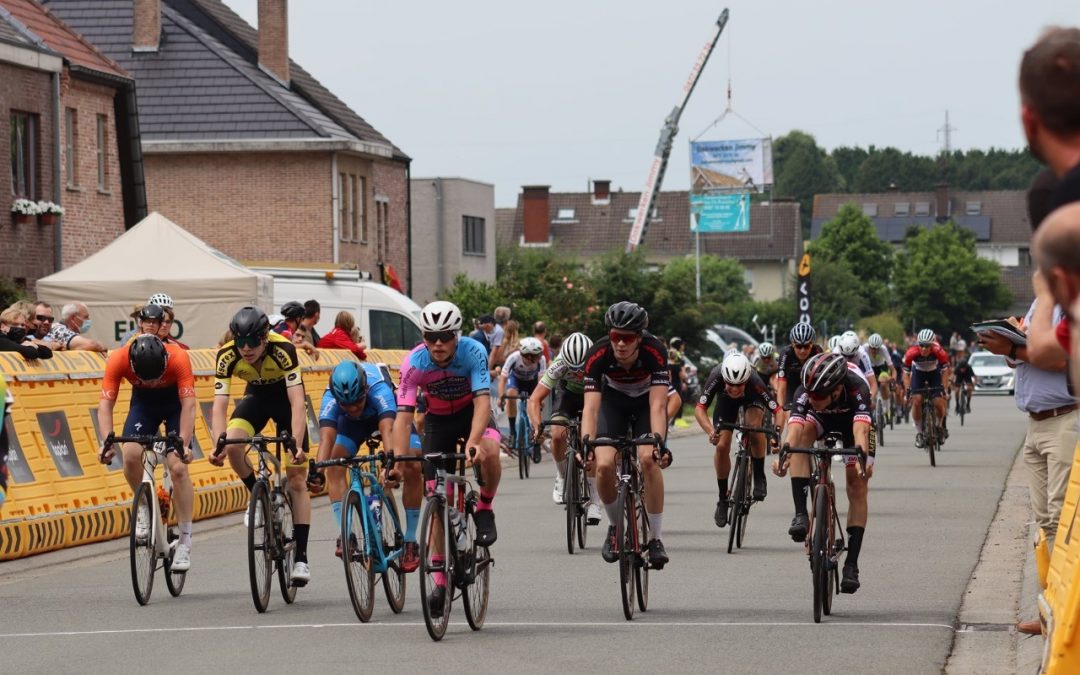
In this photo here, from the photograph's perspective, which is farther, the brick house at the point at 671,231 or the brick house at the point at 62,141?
the brick house at the point at 671,231

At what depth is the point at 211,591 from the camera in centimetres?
1277

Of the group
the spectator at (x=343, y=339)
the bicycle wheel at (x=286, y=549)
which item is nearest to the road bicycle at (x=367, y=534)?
the bicycle wheel at (x=286, y=549)

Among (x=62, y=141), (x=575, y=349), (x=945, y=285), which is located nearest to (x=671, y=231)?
(x=945, y=285)

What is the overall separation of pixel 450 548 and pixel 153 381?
3064mm

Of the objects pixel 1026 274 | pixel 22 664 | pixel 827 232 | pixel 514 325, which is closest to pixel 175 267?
pixel 514 325

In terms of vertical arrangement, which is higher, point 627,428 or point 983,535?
point 627,428

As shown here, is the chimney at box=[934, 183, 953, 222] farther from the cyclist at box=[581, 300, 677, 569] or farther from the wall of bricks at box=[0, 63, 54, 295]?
the cyclist at box=[581, 300, 677, 569]

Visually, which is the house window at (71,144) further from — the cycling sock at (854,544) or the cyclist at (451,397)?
the cycling sock at (854,544)

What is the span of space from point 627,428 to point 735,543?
3094 millimetres

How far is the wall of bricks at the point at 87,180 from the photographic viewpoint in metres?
35.2

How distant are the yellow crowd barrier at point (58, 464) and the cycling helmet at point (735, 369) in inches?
192

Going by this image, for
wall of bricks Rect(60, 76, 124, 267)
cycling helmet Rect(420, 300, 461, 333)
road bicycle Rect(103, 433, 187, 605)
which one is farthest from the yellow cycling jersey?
wall of bricks Rect(60, 76, 124, 267)

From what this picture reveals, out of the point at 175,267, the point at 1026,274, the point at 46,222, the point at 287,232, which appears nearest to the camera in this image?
the point at 175,267

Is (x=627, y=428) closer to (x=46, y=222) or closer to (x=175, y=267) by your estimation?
(x=175, y=267)
